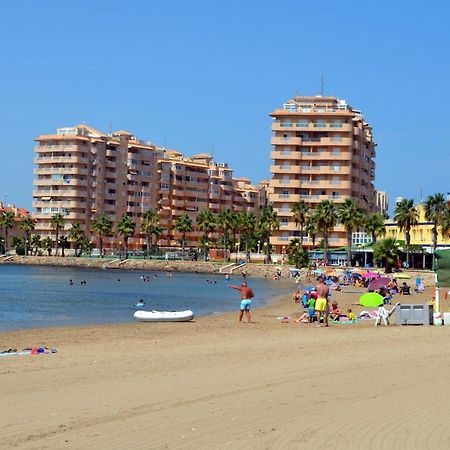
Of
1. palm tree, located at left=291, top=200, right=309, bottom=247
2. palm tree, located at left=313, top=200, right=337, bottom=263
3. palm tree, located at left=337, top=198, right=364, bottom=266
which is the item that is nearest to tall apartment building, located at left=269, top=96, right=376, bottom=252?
palm tree, located at left=291, top=200, right=309, bottom=247

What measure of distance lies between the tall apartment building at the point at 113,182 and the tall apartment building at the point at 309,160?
34.9 metres

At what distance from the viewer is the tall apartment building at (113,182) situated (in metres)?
144

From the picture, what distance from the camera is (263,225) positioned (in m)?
118

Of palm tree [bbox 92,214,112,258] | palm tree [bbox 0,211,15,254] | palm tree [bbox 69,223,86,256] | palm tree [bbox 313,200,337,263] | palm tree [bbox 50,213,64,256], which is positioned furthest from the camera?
palm tree [bbox 0,211,15,254]

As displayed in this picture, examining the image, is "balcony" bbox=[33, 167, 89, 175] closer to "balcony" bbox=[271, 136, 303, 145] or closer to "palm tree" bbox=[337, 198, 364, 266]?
"balcony" bbox=[271, 136, 303, 145]

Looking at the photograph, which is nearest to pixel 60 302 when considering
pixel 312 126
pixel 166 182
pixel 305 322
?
pixel 305 322

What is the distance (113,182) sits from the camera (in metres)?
150

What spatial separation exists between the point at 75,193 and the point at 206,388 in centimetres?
13284

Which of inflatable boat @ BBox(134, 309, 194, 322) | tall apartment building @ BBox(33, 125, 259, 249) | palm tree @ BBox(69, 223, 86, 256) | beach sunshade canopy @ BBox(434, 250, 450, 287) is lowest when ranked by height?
inflatable boat @ BBox(134, 309, 194, 322)

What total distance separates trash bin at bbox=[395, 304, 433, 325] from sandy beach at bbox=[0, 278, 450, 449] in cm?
539

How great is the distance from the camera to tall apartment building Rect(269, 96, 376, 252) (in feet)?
407

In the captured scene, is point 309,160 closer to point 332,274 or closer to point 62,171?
point 62,171

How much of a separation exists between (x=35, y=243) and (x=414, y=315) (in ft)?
407

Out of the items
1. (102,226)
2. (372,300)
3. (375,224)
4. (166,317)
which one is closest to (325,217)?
(375,224)
